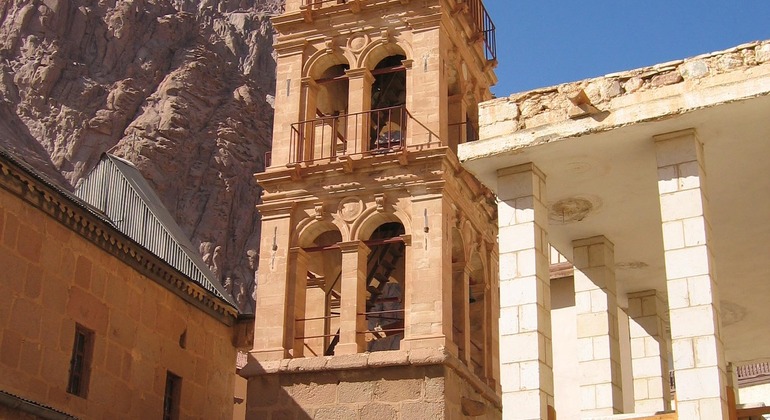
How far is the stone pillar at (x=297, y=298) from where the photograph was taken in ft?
77.3

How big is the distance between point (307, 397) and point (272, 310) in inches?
80.9

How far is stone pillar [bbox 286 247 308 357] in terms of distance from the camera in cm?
2355

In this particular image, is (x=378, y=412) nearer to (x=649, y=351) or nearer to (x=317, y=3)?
(x=649, y=351)

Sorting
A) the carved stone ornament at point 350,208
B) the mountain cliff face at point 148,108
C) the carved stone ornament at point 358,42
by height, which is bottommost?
the carved stone ornament at point 350,208

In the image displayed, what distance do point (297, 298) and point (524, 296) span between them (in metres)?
10.5

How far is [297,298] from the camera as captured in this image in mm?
23891

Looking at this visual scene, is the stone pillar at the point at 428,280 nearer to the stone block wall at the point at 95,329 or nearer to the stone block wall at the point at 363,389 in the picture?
the stone block wall at the point at 363,389

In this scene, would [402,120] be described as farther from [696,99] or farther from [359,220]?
[696,99]

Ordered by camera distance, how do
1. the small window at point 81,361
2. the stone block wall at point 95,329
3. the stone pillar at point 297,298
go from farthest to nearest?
the stone pillar at point 297,298, the small window at point 81,361, the stone block wall at point 95,329

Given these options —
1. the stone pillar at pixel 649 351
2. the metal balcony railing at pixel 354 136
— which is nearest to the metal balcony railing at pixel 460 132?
the metal balcony railing at pixel 354 136

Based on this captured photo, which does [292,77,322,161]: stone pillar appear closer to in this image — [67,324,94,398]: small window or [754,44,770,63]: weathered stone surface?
[67,324,94,398]: small window

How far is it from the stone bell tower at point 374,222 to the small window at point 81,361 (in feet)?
10.2

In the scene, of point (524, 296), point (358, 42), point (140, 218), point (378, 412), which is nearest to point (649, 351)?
point (524, 296)

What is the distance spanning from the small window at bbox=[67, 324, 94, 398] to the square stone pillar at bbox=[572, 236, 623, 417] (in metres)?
9.53
